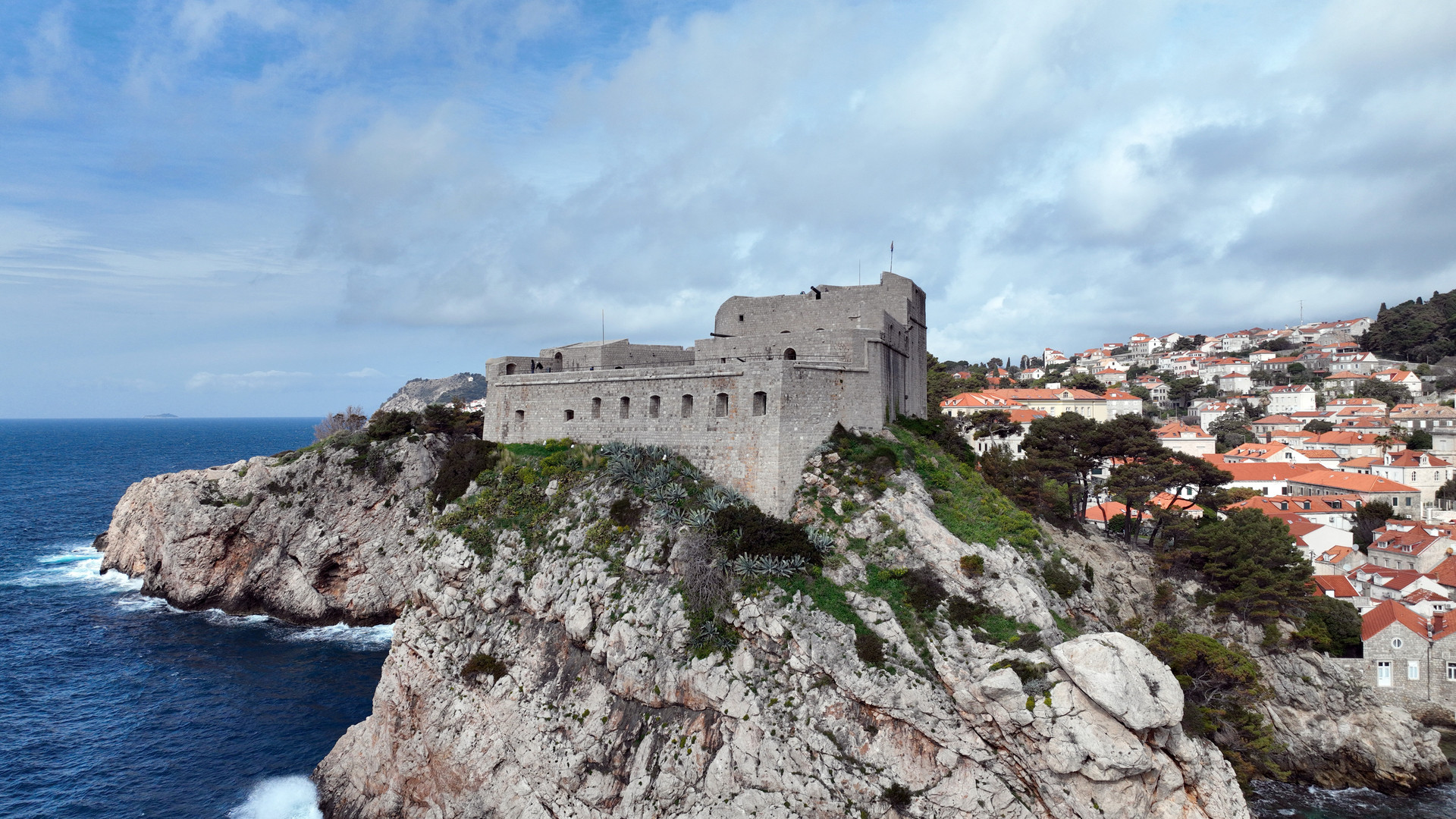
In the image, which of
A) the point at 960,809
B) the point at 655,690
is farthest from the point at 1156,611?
the point at 655,690

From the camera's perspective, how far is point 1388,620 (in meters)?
38.8

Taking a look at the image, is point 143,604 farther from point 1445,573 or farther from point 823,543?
point 1445,573

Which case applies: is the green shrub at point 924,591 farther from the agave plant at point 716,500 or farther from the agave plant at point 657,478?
the agave plant at point 657,478

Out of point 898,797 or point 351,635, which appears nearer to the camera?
point 898,797

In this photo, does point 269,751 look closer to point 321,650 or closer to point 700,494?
point 321,650

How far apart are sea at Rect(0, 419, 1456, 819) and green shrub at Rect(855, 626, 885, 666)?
22.6 m

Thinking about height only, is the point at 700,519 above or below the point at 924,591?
above

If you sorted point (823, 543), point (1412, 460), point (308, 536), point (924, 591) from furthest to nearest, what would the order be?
point (1412, 460) → point (308, 536) → point (823, 543) → point (924, 591)

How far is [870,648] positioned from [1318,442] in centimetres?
9247

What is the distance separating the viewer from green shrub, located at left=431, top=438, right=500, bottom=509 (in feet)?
123

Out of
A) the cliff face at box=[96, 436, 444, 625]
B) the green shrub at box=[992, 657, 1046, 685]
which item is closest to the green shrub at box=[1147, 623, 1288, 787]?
the green shrub at box=[992, 657, 1046, 685]

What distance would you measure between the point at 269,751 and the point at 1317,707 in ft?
172

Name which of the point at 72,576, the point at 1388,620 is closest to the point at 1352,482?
the point at 1388,620

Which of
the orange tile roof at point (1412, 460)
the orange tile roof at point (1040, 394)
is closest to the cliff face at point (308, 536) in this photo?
the orange tile roof at point (1040, 394)
